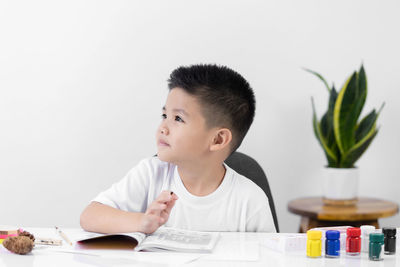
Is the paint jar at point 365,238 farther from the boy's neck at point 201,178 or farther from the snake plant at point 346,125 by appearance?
the snake plant at point 346,125

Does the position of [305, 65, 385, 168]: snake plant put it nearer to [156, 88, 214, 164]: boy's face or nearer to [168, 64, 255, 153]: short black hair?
[168, 64, 255, 153]: short black hair

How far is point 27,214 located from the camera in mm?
2586

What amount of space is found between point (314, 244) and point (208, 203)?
1.48 feet

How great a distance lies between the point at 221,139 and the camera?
1.54m

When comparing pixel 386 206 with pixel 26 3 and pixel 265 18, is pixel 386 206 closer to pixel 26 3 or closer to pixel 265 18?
pixel 265 18

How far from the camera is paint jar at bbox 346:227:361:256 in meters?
1.13

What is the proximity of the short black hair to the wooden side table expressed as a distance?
76 centimetres

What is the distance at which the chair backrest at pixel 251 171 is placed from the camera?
5.68 ft

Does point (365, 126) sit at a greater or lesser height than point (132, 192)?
greater

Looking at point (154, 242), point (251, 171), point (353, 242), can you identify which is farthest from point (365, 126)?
point (154, 242)

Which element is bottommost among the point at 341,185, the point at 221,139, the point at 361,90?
the point at 341,185

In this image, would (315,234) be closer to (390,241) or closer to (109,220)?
(390,241)

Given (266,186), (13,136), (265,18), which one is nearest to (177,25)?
(265,18)

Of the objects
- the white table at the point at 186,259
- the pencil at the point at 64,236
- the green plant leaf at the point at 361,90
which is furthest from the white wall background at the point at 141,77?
the white table at the point at 186,259
